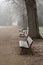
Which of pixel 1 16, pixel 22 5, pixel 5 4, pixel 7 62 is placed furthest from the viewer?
pixel 1 16

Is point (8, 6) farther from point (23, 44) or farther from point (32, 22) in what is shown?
point (23, 44)

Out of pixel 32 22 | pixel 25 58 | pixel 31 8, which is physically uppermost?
pixel 31 8

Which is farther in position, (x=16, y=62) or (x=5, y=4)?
(x=5, y=4)

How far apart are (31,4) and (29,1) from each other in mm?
218

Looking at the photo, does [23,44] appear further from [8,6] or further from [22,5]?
[8,6]

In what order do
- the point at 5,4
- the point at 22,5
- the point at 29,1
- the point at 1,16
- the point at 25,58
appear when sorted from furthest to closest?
the point at 1,16 < the point at 5,4 < the point at 22,5 < the point at 29,1 < the point at 25,58

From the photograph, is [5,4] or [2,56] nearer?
[2,56]

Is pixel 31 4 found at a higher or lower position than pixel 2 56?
higher

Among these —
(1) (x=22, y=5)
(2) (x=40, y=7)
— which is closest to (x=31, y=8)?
(1) (x=22, y=5)

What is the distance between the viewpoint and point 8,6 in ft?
62.8

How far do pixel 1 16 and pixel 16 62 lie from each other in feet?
44.1

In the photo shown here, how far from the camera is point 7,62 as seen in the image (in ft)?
22.9

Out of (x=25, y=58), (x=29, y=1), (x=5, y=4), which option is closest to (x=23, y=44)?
(x=25, y=58)

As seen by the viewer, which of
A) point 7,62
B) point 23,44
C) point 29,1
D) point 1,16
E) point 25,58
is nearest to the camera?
point 7,62
